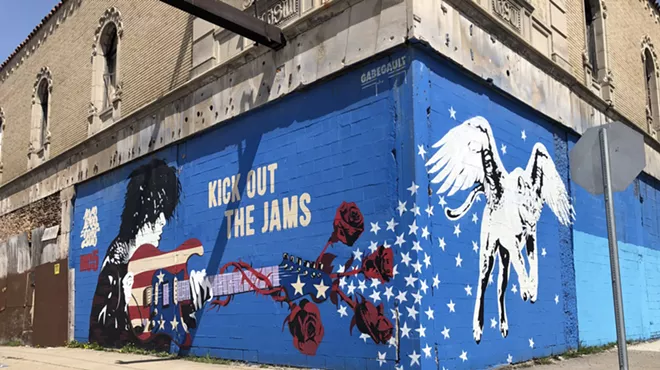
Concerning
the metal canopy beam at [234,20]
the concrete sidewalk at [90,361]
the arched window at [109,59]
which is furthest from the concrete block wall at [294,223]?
the arched window at [109,59]

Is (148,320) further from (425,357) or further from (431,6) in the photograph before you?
(431,6)

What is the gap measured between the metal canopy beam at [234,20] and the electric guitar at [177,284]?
319 cm

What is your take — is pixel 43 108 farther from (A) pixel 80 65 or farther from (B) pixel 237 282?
(B) pixel 237 282

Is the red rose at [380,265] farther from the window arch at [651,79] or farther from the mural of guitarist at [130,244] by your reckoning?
the window arch at [651,79]

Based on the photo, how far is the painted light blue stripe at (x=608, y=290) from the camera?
1087 cm

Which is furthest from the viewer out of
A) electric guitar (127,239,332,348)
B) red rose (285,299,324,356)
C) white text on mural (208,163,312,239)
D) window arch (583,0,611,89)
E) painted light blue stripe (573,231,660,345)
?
window arch (583,0,611,89)

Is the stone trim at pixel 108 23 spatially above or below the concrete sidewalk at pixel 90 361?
above

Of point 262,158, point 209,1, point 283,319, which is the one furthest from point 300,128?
point 283,319

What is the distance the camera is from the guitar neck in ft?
30.3

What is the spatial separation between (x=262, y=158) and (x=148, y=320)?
446cm

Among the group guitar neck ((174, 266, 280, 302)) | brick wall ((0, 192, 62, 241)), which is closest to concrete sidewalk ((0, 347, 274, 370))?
guitar neck ((174, 266, 280, 302))

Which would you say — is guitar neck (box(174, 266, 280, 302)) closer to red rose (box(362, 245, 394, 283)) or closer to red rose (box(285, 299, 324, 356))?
red rose (box(285, 299, 324, 356))

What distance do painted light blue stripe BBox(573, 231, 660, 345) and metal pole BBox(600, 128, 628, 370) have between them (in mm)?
6114

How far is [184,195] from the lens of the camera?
11.4 metres
